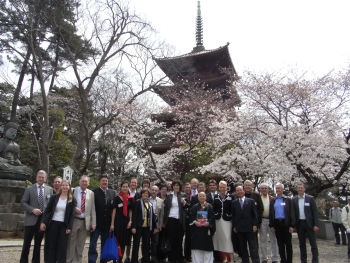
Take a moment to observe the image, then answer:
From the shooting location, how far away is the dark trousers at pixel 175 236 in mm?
6285

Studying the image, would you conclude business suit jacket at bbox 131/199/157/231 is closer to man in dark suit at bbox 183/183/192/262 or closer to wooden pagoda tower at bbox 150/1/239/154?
man in dark suit at bbox 183/183/192/262

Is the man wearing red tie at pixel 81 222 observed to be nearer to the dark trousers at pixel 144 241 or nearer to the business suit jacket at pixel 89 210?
the business suit jacket at pixel 89 210

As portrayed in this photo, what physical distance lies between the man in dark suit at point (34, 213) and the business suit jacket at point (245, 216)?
3.38 m

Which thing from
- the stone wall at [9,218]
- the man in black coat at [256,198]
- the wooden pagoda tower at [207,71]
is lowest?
the stone wall at [9,218]

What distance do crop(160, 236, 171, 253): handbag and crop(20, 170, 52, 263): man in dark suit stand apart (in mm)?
2298

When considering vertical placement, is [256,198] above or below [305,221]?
above

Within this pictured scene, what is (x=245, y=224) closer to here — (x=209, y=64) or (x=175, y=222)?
(x=175, y=222)

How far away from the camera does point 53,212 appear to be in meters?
5.25

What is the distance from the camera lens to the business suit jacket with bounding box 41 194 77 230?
5.23 m

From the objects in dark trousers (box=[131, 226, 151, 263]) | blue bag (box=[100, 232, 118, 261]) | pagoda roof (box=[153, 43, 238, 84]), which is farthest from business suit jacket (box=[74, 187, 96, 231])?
pagoda roof (box=[153, 43, 238, 84])

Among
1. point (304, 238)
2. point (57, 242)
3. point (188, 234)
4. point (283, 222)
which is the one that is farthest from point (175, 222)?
point (304, 238)

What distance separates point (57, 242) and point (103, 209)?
98cm

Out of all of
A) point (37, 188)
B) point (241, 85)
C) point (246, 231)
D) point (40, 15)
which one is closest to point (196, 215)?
point (246, 231)

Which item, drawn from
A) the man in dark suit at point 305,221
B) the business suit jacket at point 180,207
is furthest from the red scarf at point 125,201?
the man in dark suit at point 305,221
